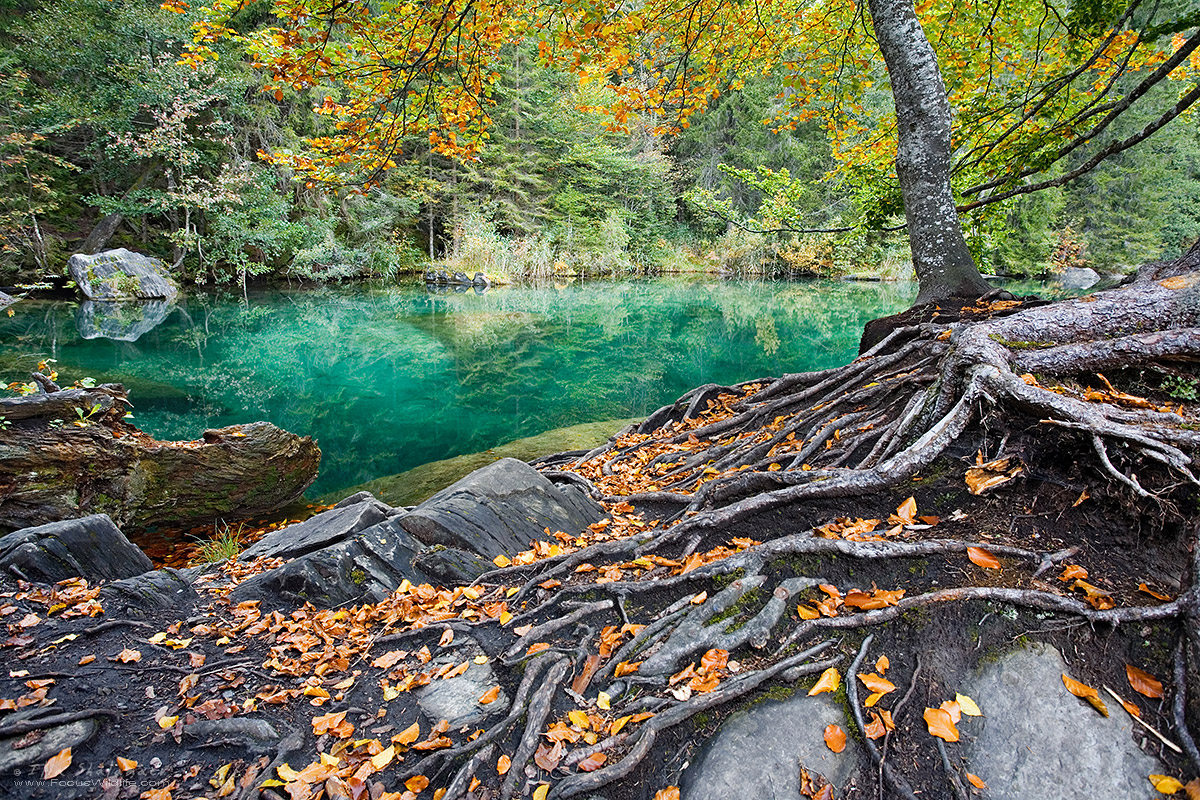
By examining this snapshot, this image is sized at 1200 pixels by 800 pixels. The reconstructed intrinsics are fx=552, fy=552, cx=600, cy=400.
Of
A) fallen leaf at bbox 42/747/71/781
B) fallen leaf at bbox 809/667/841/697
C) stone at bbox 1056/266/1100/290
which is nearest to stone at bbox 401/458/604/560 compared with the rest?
fallen leaf at bbox 42/747/71/781

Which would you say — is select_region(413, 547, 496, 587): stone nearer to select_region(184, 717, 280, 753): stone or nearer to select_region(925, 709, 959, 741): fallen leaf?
select_region(184, 717, 280, 753): stone

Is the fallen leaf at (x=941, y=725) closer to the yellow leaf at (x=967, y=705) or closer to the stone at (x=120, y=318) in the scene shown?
the yellow leaf at (x=967, y=705)

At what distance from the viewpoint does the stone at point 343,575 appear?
11.3ft

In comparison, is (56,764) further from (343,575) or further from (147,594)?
(343,575)

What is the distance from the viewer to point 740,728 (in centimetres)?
194

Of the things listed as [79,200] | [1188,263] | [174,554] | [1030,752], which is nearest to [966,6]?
[1188,263]

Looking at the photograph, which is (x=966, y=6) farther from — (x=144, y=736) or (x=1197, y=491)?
(x=144, y=736)

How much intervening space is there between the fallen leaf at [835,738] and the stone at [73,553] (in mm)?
4218

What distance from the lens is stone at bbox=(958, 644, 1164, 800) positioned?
163cm

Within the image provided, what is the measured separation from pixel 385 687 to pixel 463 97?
5919 mm

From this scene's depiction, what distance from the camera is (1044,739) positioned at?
68.7 inches

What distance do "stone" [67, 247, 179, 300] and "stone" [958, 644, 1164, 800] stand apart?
25.6 meters

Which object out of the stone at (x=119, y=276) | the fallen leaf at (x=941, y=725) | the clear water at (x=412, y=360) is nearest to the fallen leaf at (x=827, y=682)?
the fallen leaf at (x=941, y=725)

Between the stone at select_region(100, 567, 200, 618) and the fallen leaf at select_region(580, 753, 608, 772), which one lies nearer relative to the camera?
the fallen leaf at select_region(580, 753, 608, 772)
